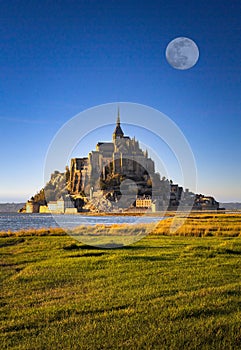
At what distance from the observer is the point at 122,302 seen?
8688mm

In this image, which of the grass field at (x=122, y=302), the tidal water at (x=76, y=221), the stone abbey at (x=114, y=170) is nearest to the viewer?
the grass field at (x=122, y=302)

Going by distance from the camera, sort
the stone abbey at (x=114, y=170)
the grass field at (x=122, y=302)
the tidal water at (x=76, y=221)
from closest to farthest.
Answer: the grass field at (x=122, y=302), the stone abbey at (x=114, y=170), the tidal water at (x=76, y=221)

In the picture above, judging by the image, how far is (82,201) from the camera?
3572 centimetres

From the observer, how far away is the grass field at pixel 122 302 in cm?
634

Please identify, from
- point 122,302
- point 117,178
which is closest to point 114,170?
point 117,178

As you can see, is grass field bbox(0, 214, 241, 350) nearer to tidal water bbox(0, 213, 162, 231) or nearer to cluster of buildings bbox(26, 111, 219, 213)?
cluster of buildings bbox(26, 111, 219, 213)

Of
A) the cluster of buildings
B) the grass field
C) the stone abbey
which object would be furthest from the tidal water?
the grass field

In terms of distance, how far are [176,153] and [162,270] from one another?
844cm

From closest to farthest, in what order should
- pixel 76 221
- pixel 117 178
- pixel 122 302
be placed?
pixel 122 302 < pixel 117 178 < pixel 76 221

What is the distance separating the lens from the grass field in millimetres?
6336

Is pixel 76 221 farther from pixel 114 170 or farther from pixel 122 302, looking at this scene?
pixel 122 302

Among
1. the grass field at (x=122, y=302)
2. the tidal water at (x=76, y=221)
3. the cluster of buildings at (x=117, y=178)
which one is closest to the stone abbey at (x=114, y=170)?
the cluster of buildings at (x=117, y=178)

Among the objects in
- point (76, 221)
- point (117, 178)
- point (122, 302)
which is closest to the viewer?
point (122, 302)

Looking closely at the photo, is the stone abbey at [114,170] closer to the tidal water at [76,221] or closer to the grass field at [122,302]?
the tidal water at [76,221]
